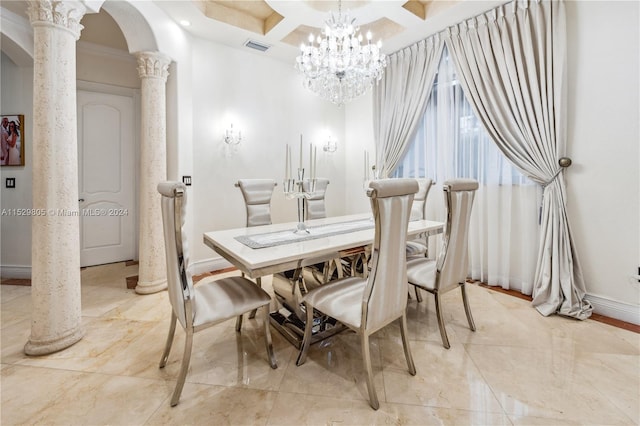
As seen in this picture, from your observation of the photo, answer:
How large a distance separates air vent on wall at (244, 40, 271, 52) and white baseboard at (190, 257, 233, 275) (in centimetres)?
277

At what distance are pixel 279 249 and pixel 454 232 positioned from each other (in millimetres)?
1175

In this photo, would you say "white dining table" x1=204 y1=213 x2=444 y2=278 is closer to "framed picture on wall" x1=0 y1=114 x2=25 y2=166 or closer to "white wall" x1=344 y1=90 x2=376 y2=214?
"white wall" x1=344 y1=90 x2=376 y2=214

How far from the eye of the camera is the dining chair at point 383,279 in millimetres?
1381

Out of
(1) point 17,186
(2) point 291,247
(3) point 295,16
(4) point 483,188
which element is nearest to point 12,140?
(1) point 17,186

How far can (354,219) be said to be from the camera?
9.51 feet

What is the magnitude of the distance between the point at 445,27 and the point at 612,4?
142cm

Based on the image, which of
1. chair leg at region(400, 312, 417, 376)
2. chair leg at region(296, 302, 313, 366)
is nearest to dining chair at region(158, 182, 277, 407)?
chair leg at region(296, 302, 313, 366)

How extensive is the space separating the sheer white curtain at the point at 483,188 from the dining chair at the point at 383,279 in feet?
6.50

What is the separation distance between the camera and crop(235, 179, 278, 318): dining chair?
2.83m

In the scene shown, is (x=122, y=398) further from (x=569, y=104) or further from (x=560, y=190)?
(x=569, y=104)

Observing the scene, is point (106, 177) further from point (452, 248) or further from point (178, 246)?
point (452, 248)

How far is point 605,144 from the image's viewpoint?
2.37 m

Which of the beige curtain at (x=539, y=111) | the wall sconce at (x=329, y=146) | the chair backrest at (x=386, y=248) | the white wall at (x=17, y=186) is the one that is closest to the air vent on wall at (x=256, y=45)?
the wall sconce at (x=329, y=146)

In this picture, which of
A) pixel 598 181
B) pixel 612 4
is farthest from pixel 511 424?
pixel 612 4
